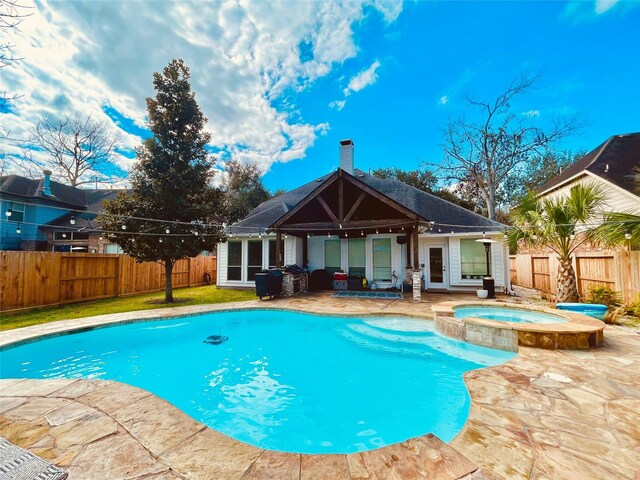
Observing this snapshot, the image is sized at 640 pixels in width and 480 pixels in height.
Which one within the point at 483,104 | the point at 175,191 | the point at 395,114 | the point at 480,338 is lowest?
the point at 480,338

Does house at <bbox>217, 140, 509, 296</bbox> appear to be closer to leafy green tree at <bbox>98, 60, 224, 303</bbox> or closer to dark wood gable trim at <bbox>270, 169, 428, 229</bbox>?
dark wood gable trim at <bbox>270, 169, 428, 229</bbox>

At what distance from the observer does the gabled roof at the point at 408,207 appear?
11.9 meters

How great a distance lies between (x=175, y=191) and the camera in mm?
9641

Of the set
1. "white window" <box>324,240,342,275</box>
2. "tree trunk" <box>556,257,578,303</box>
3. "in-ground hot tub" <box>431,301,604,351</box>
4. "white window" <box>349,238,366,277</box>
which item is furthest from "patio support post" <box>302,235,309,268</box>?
"tree trunk" <box>556,257,578,303</box>

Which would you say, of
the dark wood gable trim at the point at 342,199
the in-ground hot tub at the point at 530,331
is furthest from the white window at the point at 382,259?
the in-ground hot tub at the point at 530,331

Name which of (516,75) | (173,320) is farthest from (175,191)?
(516,75)

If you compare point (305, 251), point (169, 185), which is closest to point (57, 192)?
point (169, 185)

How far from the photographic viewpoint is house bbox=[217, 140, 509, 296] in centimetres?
1075

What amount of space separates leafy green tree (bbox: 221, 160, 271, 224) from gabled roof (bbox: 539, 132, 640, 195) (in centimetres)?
2160

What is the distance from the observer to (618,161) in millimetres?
10484

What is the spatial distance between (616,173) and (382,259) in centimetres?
963

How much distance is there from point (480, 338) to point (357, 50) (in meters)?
12.0

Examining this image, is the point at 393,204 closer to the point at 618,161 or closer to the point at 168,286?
the point at 168,286

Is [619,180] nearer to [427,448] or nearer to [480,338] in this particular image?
[480,338]
